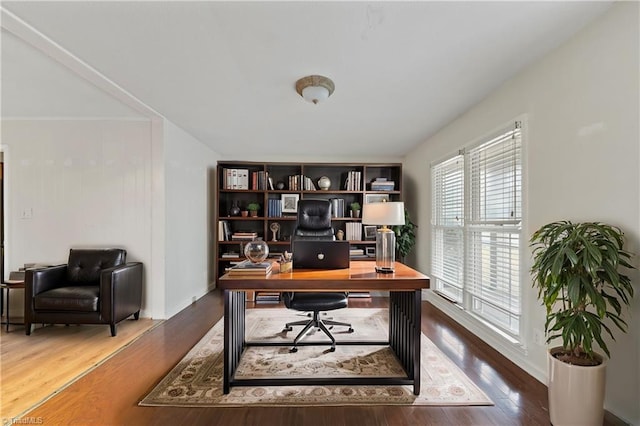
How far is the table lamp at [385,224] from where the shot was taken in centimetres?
208

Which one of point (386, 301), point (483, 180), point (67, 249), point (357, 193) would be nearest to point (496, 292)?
point (483, 180)

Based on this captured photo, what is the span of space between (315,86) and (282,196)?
267 centimetres

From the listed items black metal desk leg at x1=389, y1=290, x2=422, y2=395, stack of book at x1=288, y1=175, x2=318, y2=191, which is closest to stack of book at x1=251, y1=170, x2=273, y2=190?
stack of book at x1=288, y1=175, x2=318, y2=191

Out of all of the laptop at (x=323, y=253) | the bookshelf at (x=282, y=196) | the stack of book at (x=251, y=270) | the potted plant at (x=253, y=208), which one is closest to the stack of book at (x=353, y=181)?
the bookshelf at (x=282, y=196)

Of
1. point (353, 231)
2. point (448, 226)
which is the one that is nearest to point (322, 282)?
point (448, 226)

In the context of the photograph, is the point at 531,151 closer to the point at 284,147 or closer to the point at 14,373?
the point at 284,147

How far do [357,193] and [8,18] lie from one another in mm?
4075

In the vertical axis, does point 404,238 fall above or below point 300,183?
below

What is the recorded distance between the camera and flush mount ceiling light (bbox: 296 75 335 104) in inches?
90.8

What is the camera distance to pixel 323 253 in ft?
6.93

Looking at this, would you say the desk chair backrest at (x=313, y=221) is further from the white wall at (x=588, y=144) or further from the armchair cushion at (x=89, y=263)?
the armchair cushion at (x=89, y=263)

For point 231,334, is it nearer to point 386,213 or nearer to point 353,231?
point 386,213

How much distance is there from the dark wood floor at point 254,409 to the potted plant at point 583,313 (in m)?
0.24

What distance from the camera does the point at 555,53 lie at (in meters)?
1.96
